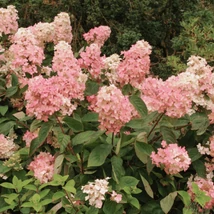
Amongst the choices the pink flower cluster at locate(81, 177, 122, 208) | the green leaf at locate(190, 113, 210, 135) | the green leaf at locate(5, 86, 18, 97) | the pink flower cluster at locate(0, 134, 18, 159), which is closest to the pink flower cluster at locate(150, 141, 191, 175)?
the green leaf at locate(190, 113, 210, 135)

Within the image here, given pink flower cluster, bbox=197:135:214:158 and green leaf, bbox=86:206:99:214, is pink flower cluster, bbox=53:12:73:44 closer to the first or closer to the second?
pink flower cluster, bbox=197:135:214:158

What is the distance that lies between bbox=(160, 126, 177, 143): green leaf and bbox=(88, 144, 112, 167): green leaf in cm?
26

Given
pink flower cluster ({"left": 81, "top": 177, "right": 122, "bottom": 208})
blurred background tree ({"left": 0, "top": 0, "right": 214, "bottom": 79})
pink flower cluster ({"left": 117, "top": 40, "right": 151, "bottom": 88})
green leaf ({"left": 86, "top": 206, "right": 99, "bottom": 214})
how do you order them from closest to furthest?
pink flower cluster ({"left": 81, "top": 177, "right": 122, "bottom": 208})
green leaf ({"left": 86, "top": 206, "right": 99, "bottom": 214})
pink flower cluster ({"left": 117, "top": 40, "right": 151, "bottom": 88})
blurred background tree ({"left": 0, "top": 0, "right": 214, "bottom": 79})

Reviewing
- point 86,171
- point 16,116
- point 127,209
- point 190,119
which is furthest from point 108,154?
point 16,116

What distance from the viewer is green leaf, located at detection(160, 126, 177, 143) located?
2311 millimetres

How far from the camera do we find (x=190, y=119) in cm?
243

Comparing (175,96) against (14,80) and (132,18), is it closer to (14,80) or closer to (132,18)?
(14,80)

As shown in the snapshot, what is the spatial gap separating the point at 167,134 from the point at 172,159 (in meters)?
0.18

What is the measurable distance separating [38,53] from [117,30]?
2975mm

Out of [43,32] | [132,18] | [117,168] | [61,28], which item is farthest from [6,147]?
[132,18]

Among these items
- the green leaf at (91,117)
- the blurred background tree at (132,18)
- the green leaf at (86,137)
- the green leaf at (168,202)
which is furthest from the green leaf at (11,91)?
the blurred background tree at (132,18)

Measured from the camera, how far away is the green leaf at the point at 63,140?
88.1 inches

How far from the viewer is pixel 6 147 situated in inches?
101

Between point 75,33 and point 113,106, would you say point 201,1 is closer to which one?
point 75,33
